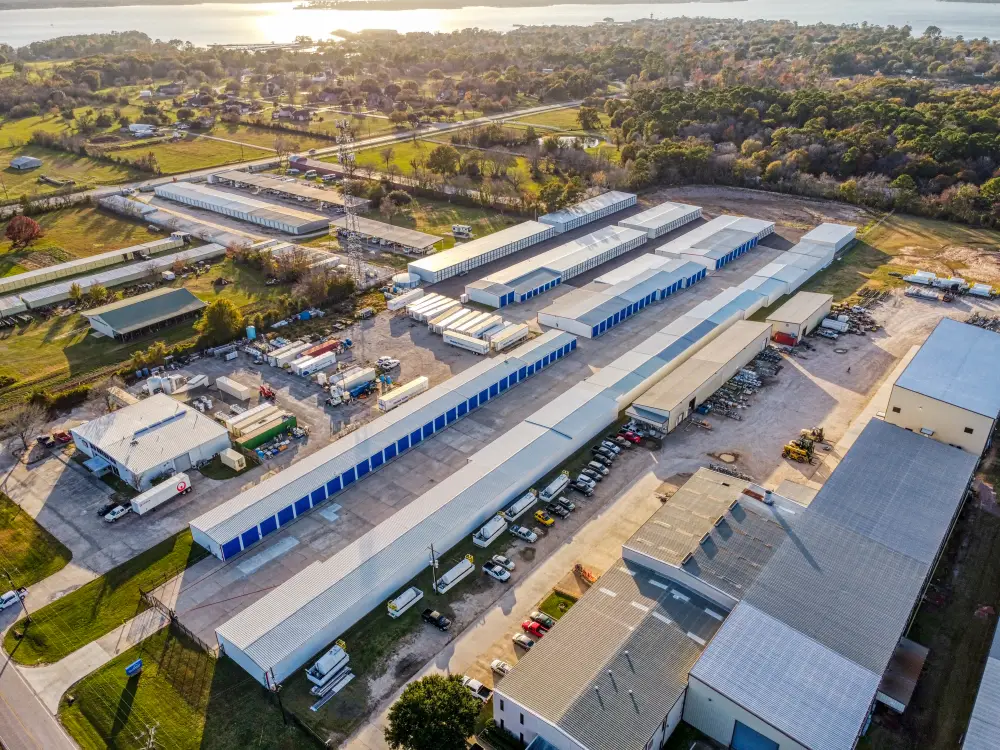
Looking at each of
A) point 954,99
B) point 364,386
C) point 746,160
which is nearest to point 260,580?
point 364,386

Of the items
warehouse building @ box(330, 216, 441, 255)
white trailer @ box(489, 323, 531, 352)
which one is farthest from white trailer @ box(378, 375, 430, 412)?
warehouse building @ box(330, 216, 441, 255)

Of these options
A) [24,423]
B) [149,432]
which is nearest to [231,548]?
[149,432]

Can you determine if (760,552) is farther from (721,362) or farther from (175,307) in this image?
(175,307)

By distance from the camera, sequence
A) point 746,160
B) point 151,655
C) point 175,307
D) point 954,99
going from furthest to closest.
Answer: point 954,99
point 746,160
point 175,307
point 151,655

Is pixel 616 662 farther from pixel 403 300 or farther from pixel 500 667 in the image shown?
pixel 403 300

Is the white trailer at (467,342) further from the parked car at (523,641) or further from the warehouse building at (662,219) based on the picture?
the warehouse building at (662,219)
